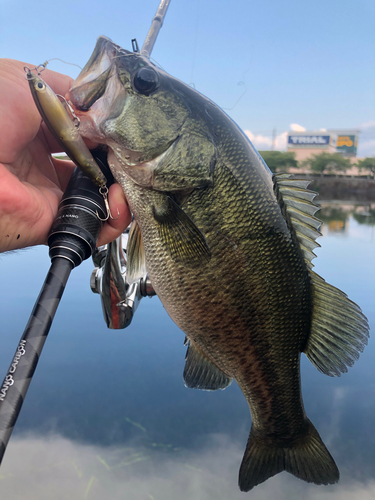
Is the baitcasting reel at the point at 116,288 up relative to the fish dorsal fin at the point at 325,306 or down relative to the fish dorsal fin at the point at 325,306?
down

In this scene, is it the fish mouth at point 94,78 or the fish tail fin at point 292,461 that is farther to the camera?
the fish tail fin at point 292,461

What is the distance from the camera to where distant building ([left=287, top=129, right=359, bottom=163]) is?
5875cm

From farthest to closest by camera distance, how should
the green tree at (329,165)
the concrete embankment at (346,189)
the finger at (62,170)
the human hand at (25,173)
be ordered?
1. the green tree at (329,165)
2. the concrete embankment at (346,189)
3. the finger at (62,170)
4. the human hand at (25,173)

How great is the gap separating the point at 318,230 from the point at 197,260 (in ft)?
1.35

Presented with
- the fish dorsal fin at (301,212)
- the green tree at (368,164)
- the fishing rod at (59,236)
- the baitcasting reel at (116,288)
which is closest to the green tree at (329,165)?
the green tree at (368,164)

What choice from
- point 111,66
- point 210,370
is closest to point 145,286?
point 210,370

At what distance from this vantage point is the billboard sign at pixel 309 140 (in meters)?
59.3

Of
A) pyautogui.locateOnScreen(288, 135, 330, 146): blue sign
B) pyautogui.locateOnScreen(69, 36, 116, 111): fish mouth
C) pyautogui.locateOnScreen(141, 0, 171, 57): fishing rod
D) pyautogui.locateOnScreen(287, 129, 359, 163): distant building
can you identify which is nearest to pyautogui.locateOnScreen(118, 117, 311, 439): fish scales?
pyautogui.locateOnScreen(69, 36, 116, 111): fish mouth

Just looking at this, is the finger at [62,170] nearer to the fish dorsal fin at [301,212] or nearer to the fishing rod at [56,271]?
the fishing rod at [56,271]

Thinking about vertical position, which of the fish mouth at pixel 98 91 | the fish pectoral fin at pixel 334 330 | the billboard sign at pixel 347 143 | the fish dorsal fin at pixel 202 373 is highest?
the fish mouth at pixel 98 91

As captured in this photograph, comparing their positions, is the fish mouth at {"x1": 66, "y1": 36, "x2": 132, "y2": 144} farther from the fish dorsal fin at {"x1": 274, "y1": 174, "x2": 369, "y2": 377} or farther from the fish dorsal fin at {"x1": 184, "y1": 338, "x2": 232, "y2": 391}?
the fish dorsal fin at {"x1": 184, "y1": 338, "x2": 232, "y2": 391}

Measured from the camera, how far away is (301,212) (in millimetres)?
1103

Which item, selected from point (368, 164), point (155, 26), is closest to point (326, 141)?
point (368, 164)

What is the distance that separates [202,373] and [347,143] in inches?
2674
